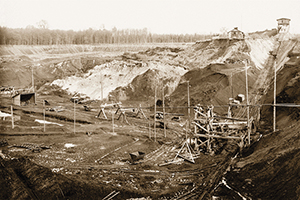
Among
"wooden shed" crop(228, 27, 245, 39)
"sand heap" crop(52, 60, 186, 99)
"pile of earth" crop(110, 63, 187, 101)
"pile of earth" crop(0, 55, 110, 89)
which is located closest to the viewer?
"pile of earth" crop(110, 63, 187, 101)

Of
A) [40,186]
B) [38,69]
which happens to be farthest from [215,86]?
[38,69]

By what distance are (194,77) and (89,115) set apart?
1535 centimetres

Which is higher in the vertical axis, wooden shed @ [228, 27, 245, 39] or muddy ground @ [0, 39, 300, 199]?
wooden shed @ [228, 27, 245, 39]

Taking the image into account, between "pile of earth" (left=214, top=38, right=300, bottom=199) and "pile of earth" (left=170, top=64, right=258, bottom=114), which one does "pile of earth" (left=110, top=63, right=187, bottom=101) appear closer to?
"pile of earth" (left=170, top=64, right=258, bottom=114)

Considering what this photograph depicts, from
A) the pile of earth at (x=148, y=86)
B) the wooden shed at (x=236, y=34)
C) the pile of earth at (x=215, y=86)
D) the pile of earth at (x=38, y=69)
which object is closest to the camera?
the pile of earth at (x=215, y=86)

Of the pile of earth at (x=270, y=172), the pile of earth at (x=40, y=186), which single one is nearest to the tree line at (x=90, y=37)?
the pile of earth at (x=40, y=186)

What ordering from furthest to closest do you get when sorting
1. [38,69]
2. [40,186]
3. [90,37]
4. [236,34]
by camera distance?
1. [90,37]
2. [38,69]
3. [236,34]
4. [40,186]

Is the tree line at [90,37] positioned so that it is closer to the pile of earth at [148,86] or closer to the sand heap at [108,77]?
the sand heap at [108,77]

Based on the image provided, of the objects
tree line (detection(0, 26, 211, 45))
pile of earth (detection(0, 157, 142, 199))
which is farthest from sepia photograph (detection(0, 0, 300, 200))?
tree line (detection(0, 26, 211, 45))

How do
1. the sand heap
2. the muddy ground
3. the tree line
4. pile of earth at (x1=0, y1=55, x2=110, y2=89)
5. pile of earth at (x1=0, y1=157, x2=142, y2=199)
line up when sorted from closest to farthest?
pile of earth at (x1=0, y1=157, x2=142, y2=199)
the muddy ground
the sand heap
pile of earth at (x1=0, y1=55, x2=110, y2=89)
the tree line

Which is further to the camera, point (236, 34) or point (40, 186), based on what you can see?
point (236, 34)

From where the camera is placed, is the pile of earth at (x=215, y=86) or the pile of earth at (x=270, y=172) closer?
the pile of earth at (x=270, y=172)

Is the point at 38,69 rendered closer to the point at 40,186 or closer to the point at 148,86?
the point at 148,86

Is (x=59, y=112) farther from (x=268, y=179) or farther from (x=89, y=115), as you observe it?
(x=268, y=179)
